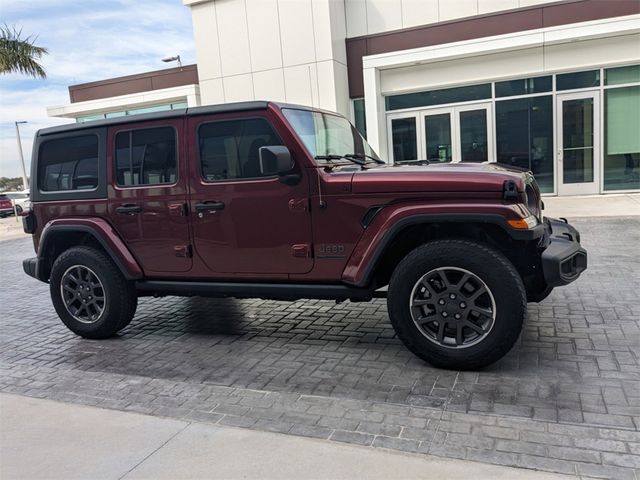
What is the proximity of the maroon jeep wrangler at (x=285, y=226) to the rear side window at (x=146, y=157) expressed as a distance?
14 mm

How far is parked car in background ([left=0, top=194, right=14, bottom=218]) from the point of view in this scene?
29016 mm

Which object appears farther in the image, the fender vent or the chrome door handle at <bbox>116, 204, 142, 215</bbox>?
the chrome door handle at <bbox>116, 204, 142, 215</bbox>

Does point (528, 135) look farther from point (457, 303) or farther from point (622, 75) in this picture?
Answer: point (457, 303)

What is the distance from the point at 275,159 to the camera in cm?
409

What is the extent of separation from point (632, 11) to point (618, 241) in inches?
294

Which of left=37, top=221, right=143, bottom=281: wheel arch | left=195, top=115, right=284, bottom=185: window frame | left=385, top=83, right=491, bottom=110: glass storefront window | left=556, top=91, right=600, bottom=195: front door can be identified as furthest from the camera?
left=385, top=83, right=491, bottom=110: glass storefront window

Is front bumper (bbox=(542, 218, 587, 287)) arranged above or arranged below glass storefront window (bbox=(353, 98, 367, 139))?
below

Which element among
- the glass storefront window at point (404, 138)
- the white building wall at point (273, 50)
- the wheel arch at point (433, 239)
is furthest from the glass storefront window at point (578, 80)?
the wheel arch at point (433, 239)

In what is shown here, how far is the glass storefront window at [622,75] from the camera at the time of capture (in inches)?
534

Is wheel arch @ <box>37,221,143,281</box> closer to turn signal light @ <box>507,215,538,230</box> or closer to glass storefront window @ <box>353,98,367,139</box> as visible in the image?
turn signal light @ <box>507,215,538,230</box>

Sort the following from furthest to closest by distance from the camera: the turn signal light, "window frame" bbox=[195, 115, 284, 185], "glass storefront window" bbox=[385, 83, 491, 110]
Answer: "glass storefront window" bbox=[385, 83, 491, 110], "window frame" bbox=[195, 115, 284, 185], the turn signal light

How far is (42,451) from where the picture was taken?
3.31 metres

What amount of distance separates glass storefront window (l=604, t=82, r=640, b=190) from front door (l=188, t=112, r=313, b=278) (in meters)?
12.4

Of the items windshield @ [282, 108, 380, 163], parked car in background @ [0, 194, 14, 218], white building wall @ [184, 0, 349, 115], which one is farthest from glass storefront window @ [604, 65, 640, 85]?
parked car in background @ [0, 194, 14, 218]
